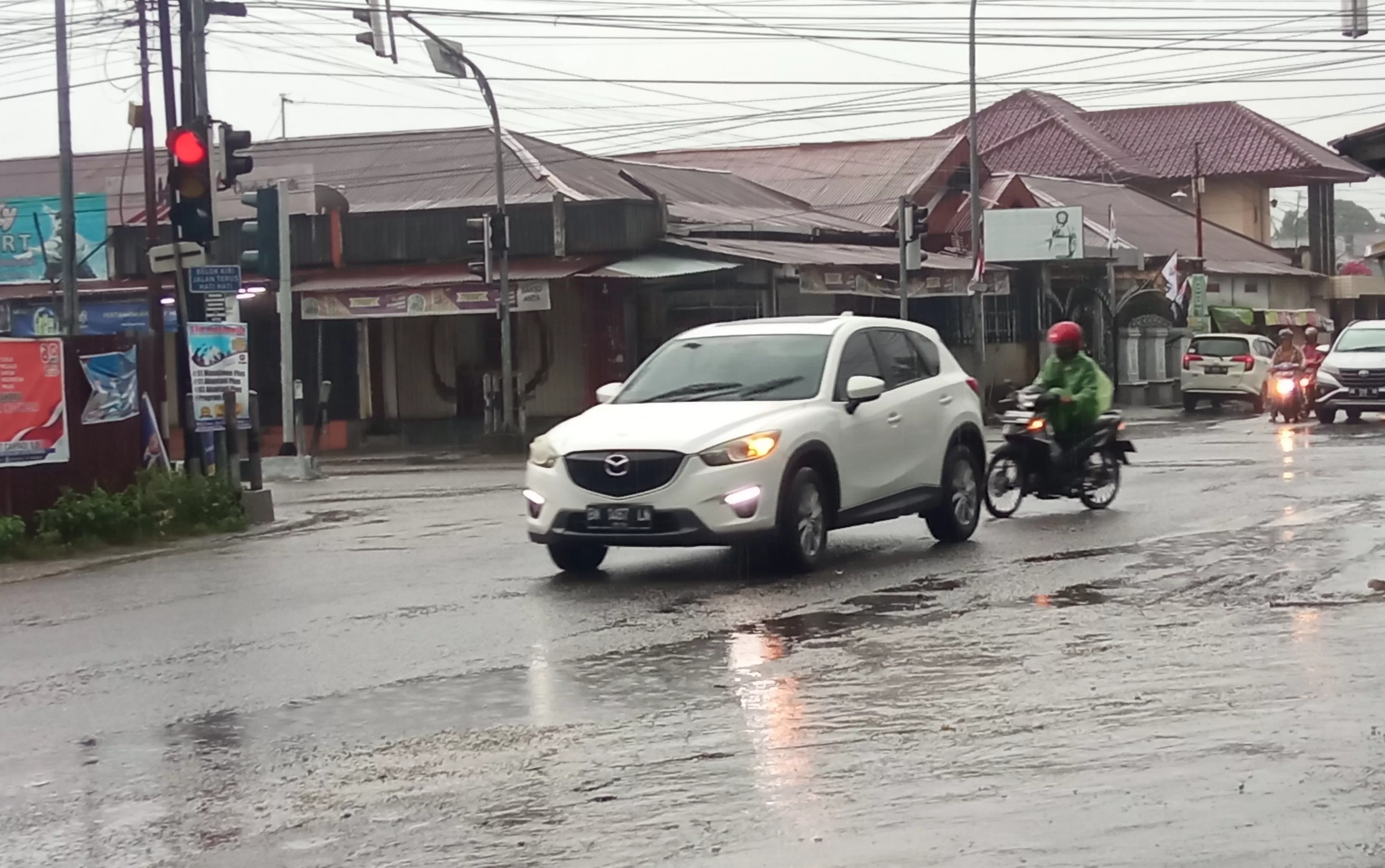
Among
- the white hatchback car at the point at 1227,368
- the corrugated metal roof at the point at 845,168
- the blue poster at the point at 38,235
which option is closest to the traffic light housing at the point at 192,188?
the blue poster at the point at 38,235

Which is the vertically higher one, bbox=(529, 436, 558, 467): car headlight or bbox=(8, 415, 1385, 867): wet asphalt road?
bbox=(529, 436, 558, 467): car headlight

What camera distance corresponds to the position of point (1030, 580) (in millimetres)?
11641

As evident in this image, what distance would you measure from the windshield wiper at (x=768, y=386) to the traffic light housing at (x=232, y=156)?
7.23 meters

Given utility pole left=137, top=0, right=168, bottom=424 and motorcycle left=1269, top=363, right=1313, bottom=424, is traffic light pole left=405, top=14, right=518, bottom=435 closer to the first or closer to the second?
utility pole left=137, top=0, right=168, bottom=424

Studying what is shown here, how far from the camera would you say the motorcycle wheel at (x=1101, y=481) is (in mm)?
16156

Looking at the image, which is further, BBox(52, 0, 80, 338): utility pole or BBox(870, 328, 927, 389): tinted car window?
BBox(52, 0, 80, 338): utility pole

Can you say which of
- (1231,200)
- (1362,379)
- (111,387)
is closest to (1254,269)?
(1231,200)

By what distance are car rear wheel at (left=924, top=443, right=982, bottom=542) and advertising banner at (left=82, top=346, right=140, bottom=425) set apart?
7302 mm

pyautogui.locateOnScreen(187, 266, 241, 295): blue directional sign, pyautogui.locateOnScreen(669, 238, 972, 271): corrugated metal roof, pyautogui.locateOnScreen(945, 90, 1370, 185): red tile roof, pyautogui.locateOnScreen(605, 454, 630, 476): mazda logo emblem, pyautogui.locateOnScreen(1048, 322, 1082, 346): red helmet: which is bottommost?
pyautogui.locateOnScreen(605, 454, 630, 476): mazda logo emblem

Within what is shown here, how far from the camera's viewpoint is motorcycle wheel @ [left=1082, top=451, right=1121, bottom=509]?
16156 millimetres

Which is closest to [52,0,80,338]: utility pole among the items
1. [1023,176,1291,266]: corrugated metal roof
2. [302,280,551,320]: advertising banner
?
[302,280,551,320]: advertising banner

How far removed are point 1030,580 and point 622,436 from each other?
8.90 feet

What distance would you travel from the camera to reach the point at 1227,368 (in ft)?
123

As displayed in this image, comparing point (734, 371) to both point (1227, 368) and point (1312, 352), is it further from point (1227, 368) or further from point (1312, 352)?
point (1227, 368)
